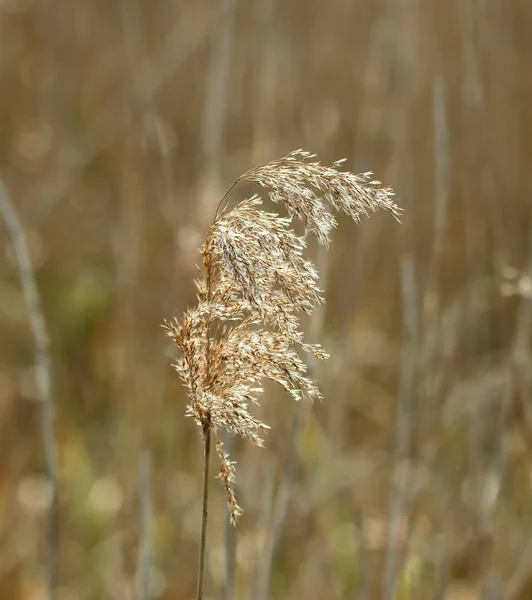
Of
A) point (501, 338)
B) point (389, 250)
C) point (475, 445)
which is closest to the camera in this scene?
point (475, 445)

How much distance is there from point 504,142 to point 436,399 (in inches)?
42.7

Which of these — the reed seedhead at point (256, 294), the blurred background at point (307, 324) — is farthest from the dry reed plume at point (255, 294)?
the blurred background at point (307, 324)

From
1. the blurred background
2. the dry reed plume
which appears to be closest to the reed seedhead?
→ the dry reed plume

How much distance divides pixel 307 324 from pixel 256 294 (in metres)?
0.96

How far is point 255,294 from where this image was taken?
1.40 ft

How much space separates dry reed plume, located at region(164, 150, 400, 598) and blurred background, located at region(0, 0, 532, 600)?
11.8 inches

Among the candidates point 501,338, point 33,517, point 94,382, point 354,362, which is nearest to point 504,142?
point 501,338

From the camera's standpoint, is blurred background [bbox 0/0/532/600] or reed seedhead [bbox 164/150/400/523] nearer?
reed seedhead [bbox 164/150/400/523]

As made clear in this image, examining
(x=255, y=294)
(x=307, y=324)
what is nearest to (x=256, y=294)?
Answer: (x=255, y=294)

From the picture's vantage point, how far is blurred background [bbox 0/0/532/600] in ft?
3.49

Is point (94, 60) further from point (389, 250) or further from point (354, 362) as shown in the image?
point (354, 362)

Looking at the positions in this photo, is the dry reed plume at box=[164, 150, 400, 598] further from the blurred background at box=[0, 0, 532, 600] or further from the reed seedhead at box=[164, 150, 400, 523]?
the blurred background at box=[0, 0, 532, 600]

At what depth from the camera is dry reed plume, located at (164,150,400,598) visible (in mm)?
432

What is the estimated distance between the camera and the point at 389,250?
6.78ft
